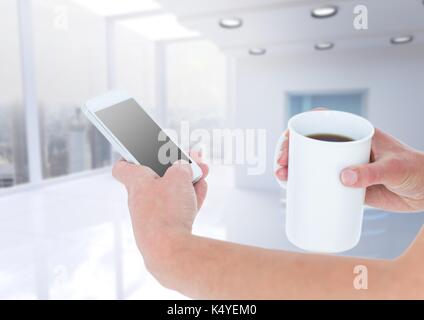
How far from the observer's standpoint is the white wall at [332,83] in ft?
4.79

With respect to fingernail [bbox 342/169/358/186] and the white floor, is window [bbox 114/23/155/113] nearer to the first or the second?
the white floor

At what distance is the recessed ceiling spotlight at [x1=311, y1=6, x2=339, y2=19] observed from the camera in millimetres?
1067

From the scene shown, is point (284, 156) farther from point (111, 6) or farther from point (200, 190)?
point (111, 6)

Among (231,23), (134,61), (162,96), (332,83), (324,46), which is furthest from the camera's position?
(162,96)

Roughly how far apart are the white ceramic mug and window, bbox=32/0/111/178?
2244 millimetres

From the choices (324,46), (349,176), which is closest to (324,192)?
(349,176)

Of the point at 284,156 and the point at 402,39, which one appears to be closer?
the point at 284,156

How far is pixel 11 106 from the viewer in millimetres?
1951

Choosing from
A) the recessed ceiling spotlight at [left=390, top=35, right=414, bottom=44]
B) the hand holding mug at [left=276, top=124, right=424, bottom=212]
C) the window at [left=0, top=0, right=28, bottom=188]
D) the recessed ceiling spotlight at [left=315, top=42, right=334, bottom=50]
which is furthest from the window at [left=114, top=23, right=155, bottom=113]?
the hand holding mug at [left=276, top=124, right=424, bottom=212]

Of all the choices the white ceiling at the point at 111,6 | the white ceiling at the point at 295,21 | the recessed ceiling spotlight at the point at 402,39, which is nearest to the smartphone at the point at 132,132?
the white ceiling at the point at 295,21

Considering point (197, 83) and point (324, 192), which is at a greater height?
point (324, 192)

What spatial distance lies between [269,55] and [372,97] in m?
0.64

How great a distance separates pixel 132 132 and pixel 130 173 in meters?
0.07
